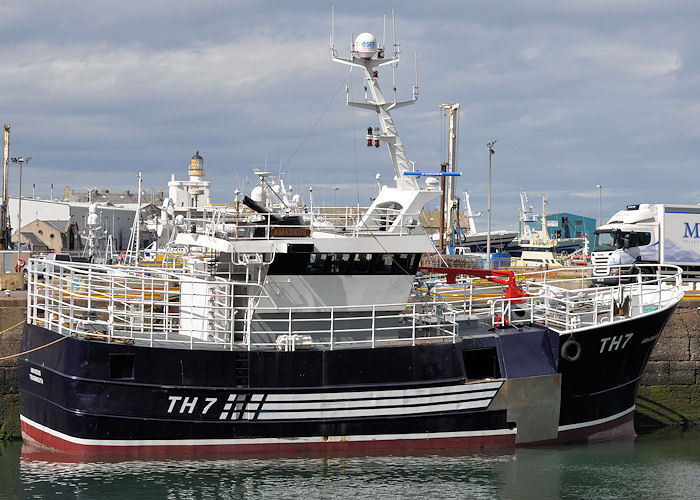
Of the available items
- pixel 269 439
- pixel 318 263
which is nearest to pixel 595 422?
pixel 318 263

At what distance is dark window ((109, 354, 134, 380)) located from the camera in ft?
52.0

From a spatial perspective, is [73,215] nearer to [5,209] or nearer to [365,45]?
[5,209]

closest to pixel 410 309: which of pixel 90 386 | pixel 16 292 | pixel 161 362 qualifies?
pixel 161 362

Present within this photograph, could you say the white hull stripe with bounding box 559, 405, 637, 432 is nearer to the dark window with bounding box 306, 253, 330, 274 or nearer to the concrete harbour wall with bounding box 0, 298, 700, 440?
the concrete harbour wall with bounding box 0, 298, 700, 440

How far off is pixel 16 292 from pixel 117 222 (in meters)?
56.8

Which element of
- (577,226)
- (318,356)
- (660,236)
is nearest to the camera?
(318,356)

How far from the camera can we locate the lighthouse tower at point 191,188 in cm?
5523

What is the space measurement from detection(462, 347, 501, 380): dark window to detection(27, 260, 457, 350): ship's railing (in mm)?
627

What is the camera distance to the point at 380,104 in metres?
18.0

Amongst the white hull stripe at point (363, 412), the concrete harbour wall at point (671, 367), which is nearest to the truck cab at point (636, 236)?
the concrete harbour wall at point (671, 367)

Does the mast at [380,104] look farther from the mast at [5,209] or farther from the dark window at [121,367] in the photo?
the mast at [5,209]

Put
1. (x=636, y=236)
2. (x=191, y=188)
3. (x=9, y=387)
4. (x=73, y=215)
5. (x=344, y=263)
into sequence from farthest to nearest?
(x=73, y=215) < (x=191, y=188) < (x=636, y=236) < (x=9, y=387) < (x=344, y=263)

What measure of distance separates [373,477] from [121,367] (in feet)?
16.2

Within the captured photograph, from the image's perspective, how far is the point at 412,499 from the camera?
1437 cm
